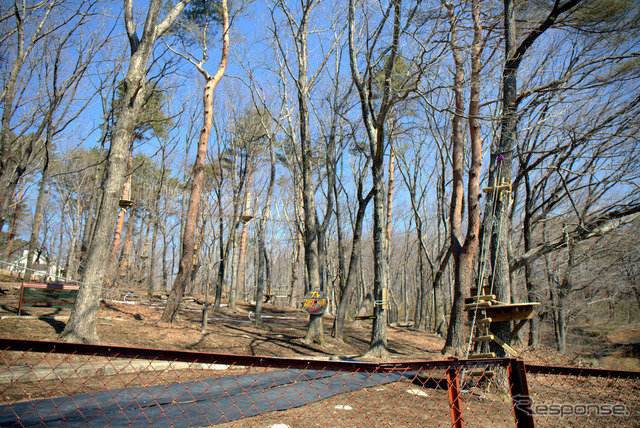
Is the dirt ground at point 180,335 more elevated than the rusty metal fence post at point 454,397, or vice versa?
the rusty metal fence post at point 454,397

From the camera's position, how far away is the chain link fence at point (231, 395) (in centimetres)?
219

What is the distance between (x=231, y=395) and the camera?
4301mm

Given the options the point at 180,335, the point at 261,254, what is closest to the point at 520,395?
the point at 180,335

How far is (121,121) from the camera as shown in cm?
689

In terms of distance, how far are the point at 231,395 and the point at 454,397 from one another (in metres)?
2.88

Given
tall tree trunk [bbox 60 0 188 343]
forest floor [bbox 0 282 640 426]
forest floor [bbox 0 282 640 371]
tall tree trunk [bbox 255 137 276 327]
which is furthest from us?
tall tree trunk [bbox 255 137 276 327]

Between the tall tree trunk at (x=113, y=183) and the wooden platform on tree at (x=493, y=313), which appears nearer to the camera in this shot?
the wooden platform on tree at (x=493, y=313)

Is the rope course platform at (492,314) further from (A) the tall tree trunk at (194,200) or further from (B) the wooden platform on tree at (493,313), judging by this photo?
(A) the tall tree trunk at (194,200)

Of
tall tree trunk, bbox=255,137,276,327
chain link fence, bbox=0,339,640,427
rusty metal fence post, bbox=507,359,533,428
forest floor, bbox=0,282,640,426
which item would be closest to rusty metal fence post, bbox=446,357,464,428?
chain link fence, bbox=0,339,640,427

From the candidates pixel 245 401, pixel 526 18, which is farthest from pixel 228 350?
pixel 526 18

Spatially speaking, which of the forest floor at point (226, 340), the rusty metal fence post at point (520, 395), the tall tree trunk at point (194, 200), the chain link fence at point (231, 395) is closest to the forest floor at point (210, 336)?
the forest floor at point (226, 340)

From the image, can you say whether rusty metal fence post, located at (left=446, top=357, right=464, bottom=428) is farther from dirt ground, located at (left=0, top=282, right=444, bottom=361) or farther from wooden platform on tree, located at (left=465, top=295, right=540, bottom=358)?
dirt ground, located at (left=0, top=282, right=444, bottom=361)

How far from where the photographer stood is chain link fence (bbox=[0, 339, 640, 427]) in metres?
Result: 2.19

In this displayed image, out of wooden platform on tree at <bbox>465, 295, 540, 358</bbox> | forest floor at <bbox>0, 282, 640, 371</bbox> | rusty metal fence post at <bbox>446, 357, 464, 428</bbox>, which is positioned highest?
wooden platform on tree at <bbox>465, 295, 540, 358</bbox>
